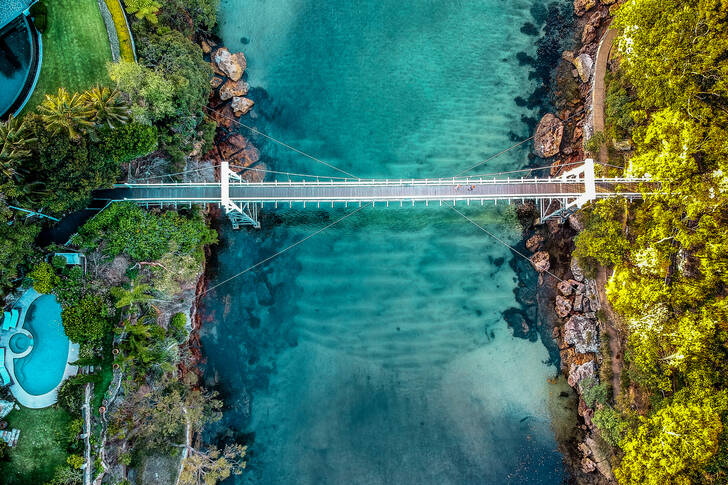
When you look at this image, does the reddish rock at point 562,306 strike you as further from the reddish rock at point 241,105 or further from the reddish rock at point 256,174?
the reddish rock at point 241,105

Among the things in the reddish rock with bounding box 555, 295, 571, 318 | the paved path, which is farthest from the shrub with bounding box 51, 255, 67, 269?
the paved path

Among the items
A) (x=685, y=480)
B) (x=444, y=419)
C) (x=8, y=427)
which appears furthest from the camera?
(x=444, y=419)

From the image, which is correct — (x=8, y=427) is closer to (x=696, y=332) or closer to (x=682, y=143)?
(x=696, y=332)

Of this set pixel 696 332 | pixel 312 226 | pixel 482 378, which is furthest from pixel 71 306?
pixel 696 332

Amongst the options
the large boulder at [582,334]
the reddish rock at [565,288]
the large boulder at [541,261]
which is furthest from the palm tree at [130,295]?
the large boulder at [582,334]

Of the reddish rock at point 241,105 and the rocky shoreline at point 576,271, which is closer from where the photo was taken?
the rocky shoreline at point 576,271

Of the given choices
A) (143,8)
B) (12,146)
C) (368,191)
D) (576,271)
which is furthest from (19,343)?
(576,271)
